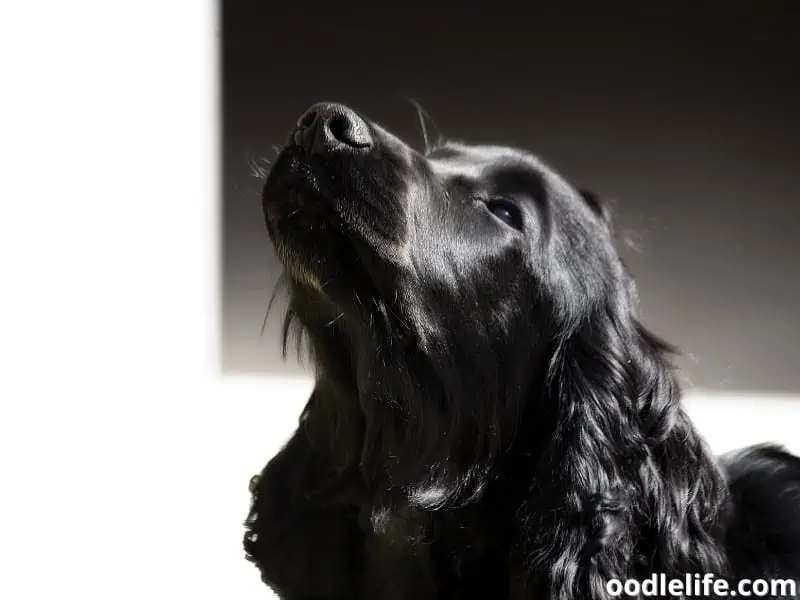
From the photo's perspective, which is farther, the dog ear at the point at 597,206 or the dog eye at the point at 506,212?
the dog ear at the point at 597,206

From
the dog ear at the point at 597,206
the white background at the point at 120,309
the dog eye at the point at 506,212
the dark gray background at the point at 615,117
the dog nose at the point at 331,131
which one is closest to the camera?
the dog nose at the point at 331,131

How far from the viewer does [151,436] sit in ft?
10.8

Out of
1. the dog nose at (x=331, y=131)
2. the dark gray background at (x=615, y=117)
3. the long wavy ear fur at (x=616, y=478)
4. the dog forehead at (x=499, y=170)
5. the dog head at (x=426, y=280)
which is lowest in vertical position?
the long wavy ear fur at (x=616, y=478)

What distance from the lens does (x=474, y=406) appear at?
1657 mm

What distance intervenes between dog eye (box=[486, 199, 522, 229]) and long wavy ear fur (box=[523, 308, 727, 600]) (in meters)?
0.26

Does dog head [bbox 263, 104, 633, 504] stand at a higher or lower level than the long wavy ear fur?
higher

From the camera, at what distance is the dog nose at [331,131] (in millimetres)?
1451

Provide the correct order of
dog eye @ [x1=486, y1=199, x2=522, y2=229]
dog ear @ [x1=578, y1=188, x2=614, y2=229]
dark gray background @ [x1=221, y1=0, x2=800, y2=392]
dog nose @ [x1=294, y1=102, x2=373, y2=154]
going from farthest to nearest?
1. dark gray background @ [x1=221, y1=0, x2=800, y2=392]
2. dog ear @ [x1=578, y1=188, x2=614, y2=229]
3. dog eye @ [x1=486, y1=199, x2=522, y2=229]
4. dog nose @ [x1=294, y1=102, x2=373, y2=154]

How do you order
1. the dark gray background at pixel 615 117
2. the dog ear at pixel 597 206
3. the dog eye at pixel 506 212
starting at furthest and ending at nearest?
the dark gray background at pixel 615 117 < the dog ear at pixel 597 206 < the dog eye at pixel 506 212

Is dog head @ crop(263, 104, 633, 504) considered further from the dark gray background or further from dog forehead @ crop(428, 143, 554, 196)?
the dark gray background

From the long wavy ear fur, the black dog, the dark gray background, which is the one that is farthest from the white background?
the long wavy ear fur

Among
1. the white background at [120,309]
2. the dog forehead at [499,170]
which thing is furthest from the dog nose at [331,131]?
the white background at [120,309]

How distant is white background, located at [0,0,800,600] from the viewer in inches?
109

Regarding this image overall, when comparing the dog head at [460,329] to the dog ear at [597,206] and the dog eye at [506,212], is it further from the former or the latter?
the dog ear at [597,206]
